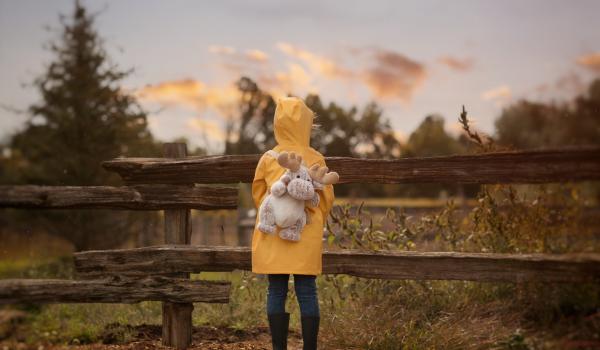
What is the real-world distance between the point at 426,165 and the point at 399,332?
4.54 feet

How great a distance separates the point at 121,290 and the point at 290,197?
171 centimetres

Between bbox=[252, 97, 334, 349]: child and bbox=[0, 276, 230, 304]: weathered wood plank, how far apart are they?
80 centimetres

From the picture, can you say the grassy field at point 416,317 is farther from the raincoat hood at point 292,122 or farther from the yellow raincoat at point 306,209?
the raincoat hood at point 292,122

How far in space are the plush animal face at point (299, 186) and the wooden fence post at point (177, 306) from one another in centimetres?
148

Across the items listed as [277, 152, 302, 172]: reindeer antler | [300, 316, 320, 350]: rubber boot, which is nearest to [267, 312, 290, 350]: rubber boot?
[300, 316, 320, 350]: rubber boot

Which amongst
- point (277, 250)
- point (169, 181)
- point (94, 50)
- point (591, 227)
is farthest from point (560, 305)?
point (94, 50)

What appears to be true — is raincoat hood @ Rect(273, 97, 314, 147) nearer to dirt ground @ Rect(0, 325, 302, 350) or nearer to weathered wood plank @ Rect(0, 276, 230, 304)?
weathered wood plank @ Rect(0, 276, 230, 304)

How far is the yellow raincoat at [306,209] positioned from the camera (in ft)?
13.0

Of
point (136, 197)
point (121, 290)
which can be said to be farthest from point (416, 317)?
point (136, 197)

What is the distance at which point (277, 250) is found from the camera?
399cm

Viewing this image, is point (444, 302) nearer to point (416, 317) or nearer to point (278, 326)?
point (416, 317)

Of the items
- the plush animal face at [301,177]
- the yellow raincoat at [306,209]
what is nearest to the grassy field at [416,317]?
the yellow raincoat at [306,209]

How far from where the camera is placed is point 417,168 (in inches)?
174

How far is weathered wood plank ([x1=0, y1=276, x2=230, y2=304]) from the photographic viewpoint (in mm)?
4270
